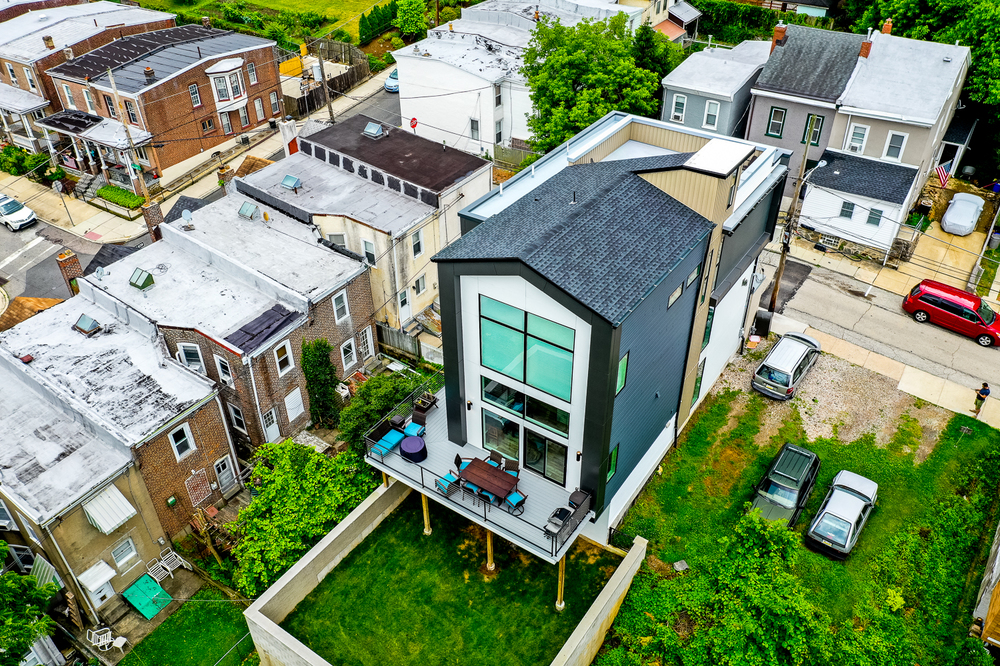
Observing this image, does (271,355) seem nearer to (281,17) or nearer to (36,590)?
(36,590)

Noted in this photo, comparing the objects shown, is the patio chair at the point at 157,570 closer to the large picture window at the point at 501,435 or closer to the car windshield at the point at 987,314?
the large picture window at the point at 501,435

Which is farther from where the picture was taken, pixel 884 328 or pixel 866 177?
pixel 866 177

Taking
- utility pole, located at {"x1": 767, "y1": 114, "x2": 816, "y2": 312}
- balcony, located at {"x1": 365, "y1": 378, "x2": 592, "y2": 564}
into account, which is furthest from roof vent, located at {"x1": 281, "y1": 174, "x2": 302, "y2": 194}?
utility pole, located at {"x1": 767, "y1": 114, "x2": 816, "y2": 312}

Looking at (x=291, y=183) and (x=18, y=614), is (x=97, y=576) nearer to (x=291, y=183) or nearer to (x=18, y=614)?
(x=18, y=614)

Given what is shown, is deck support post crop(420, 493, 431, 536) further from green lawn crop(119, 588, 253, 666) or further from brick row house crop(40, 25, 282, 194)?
brick row house crop(40, 25, 282, 194)

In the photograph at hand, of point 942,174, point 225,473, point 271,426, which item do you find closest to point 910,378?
point 942,174

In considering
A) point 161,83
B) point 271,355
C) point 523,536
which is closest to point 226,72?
point 161,83

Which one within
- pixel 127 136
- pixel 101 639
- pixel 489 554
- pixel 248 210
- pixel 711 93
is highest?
pixel 711 93
